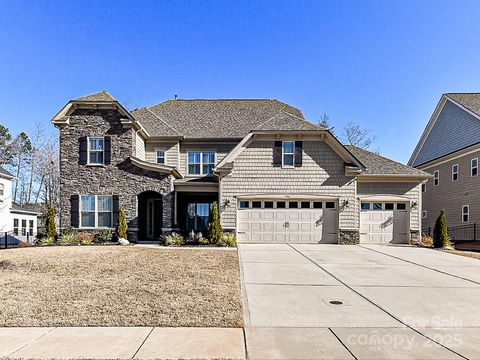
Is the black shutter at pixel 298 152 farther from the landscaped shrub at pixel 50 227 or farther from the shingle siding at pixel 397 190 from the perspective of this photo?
the landscaped shrub at pixel 50 227

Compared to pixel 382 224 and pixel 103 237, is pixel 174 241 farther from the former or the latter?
pixel 382 224

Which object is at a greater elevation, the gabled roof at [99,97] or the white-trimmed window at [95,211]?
the gabled roof at [99,97]

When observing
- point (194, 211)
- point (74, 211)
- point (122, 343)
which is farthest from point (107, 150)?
point (122, 343)

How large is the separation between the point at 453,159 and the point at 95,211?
24248mm

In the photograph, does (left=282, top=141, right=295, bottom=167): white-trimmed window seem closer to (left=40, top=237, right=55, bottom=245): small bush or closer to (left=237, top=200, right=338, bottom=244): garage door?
(left=237, top=200, right=338, bottom=244): garage door

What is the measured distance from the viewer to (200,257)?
464 inches

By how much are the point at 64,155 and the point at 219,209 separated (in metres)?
9.09

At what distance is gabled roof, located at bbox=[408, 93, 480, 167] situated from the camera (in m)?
21.5

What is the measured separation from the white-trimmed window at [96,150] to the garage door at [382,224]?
14788 millimetres

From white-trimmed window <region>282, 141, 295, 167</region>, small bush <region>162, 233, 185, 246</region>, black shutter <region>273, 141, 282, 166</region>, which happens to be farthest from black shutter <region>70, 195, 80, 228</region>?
white-trimmed window <region>282, 141, 295, 167</region>

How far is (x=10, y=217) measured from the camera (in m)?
26.2

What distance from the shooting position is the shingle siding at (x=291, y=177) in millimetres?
16984

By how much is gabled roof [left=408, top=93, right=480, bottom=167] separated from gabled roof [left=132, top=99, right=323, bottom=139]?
1136 centimetres

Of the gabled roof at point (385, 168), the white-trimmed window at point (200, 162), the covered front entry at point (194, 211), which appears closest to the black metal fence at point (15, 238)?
the covered front entry at point (194, 211)
